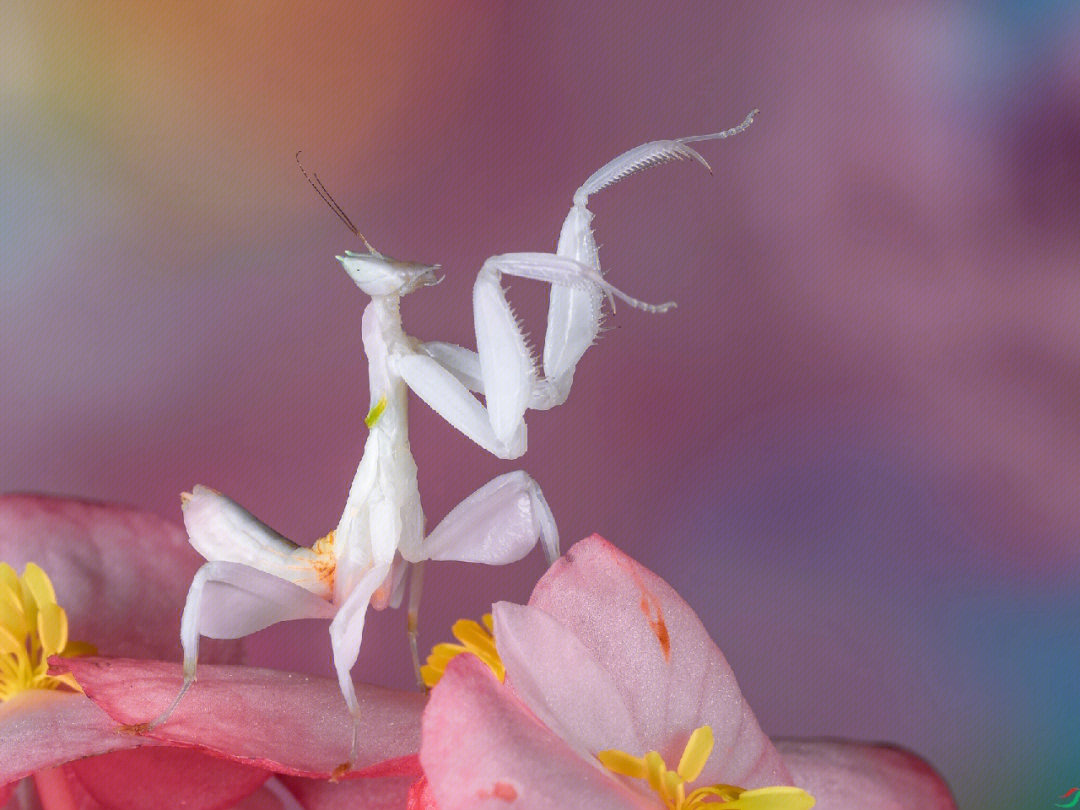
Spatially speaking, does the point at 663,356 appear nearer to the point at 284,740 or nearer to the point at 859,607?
the point at 859,607

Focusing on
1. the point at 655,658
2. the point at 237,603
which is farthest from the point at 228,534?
the point at 655,658

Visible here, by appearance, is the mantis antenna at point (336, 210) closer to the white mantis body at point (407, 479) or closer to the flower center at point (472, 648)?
the white mantis body at point (407, 479)

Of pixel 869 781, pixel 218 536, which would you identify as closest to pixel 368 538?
pixel 218 536

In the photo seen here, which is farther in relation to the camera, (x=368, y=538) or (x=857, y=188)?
(x=857, y=188)

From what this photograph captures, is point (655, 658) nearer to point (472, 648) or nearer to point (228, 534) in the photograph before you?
point (472, 648)

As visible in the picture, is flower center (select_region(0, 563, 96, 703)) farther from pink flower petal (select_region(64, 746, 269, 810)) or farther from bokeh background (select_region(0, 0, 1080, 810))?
bokeh background (select_region(0, 0, 1080, 810))

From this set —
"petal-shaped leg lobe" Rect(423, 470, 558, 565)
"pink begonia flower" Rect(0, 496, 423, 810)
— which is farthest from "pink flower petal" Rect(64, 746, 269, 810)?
"petal-shaped leg lobe" Rect(423, 470, 558, 565)
